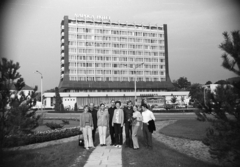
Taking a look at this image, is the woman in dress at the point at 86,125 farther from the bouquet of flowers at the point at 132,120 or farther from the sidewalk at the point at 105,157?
the bouquet of flowers at the point at 132,120

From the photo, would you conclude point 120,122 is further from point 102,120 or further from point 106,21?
point 106,21

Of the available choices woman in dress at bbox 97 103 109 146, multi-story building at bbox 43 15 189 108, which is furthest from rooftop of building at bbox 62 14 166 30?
woman in dress at bbox 97 103 109 146

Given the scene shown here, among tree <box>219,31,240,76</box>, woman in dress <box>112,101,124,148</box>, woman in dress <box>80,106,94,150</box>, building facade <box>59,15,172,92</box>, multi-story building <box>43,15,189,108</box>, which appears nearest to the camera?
tree <box>219,31,240,76</box>

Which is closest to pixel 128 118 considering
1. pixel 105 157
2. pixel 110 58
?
pixel 105 157

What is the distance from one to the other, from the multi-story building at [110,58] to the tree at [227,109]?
71911 millimetres

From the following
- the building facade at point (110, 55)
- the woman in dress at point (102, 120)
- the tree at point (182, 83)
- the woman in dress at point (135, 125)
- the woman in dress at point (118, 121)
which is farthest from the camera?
the tree at point (182, 83)

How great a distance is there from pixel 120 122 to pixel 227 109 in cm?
557

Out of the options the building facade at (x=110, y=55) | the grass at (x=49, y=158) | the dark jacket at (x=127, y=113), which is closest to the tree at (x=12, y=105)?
the grass at (x=49, y=158)

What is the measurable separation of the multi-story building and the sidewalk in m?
67.5

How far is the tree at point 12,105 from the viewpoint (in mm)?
7914

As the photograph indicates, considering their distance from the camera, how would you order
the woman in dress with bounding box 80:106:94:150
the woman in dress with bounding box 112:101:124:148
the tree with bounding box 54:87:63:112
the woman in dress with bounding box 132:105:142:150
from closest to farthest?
the woman in dress with bounding box 132:105:142:150 → the woman in dress with bounding box 112:101:124:148 → the woman in dress with bounding box 80:106:94:150 → the tree with bounding box 54:87:63:112

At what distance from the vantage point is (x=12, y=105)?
27.7 feet

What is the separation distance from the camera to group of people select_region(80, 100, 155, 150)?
11.0 metres

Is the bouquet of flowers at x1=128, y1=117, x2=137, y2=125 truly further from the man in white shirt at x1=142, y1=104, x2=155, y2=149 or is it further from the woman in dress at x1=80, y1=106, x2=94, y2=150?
the woman in dress at x1=80, y1=106, x2=94, y2=150
